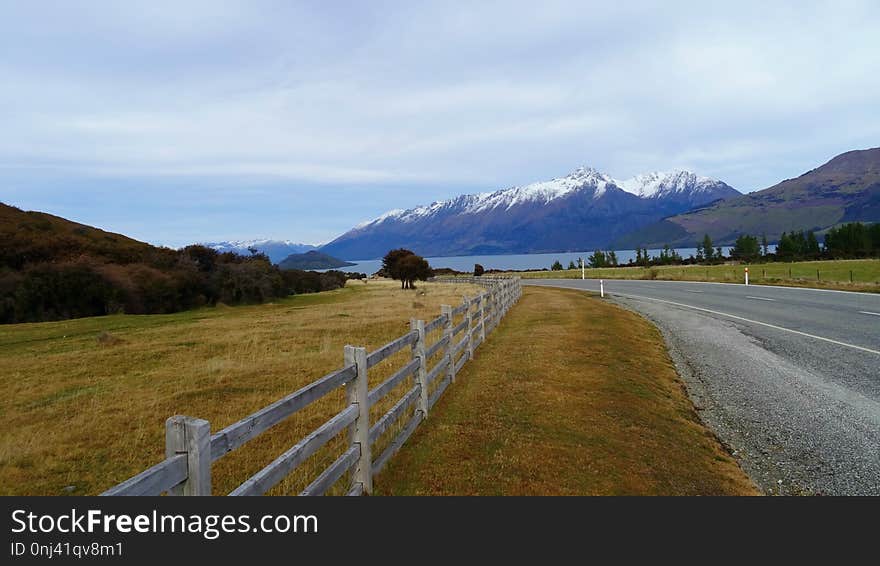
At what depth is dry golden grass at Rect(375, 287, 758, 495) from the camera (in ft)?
18.8

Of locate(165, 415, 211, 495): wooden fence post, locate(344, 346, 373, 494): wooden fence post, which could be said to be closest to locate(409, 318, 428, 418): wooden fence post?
locate(344, 346, 373, 494): wooden fence post

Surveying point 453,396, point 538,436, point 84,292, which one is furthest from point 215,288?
point 538,436

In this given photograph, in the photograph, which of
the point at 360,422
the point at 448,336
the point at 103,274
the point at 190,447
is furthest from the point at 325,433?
the point at 103,274

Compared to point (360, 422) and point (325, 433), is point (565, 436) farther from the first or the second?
point (325, 433)

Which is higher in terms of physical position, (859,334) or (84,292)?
(84,292)

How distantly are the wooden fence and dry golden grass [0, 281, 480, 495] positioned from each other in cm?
92

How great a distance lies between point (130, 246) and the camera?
137 ft

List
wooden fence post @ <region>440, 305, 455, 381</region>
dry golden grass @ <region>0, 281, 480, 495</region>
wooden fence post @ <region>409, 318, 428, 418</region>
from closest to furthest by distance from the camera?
1. dry golden grass @ <region>0, 281, 480, 495</region>
2. wooden fence post @ <region>409, 318, 428, 418</region>
3. wooden fence post @ <region>440, 305, 455, 381</region>

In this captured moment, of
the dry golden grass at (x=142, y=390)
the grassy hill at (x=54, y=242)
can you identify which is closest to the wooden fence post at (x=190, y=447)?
the dry golden grass at (x=142, y=390)

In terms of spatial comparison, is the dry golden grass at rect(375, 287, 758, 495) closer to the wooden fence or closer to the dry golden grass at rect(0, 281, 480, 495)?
the wooden fence

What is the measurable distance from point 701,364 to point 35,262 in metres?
35.6

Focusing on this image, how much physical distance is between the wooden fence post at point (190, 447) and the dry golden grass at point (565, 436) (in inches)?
112
